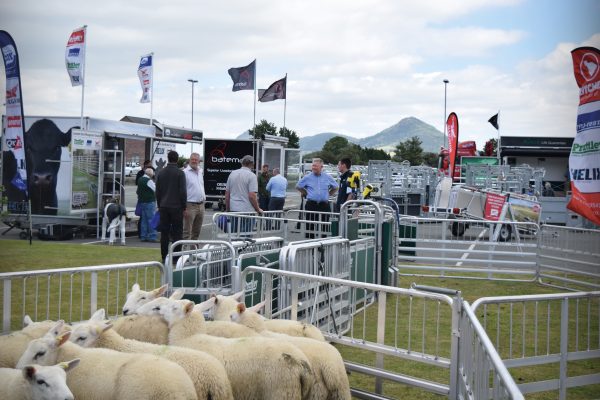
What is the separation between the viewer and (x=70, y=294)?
6914 millimetres

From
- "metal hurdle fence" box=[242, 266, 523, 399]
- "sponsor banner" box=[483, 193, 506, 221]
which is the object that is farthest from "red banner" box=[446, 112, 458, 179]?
"metal hurdle fence" box=[242, 266, 523, 399]

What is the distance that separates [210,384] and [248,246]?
12.0 feet

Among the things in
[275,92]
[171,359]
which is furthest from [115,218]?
[275,92]

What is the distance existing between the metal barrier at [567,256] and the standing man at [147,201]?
30.2ft

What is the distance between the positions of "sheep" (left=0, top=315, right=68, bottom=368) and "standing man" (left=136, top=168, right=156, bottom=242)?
37.9 feet

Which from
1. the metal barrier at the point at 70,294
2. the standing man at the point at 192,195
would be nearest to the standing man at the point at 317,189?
the standing man at the point at 192,195

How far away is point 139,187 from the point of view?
55.2 ft

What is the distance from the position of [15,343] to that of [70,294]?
7.05 ft

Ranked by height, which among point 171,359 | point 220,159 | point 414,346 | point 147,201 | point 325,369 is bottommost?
point 414,346

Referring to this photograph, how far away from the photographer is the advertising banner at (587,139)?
7.18 metres

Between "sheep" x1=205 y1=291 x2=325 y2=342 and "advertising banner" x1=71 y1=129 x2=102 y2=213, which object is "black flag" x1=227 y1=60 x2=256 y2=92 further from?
"sheep" x1=205 y1=291 x2=325 y2=342

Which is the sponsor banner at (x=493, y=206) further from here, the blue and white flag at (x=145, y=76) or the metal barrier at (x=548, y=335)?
the blue and white flag at (x=145, y=76)

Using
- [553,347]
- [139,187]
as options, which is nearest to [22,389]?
[553,347]

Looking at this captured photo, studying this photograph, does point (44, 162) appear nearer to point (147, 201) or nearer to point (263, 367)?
point (147, 201)
